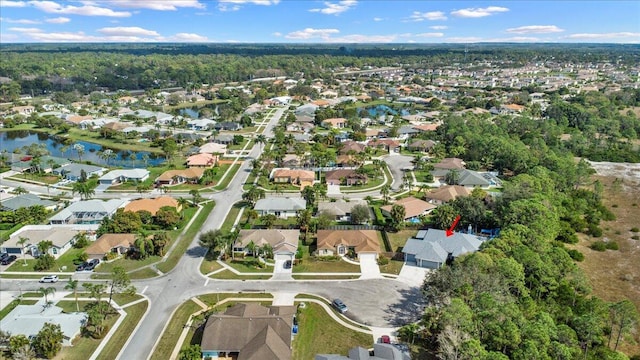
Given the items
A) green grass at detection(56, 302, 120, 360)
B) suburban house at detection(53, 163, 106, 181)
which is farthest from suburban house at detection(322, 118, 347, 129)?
green grass at detection(56, 302, 120, 360)

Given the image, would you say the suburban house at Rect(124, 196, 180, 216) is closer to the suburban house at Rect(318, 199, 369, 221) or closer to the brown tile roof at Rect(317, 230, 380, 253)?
the suburban house at Rect(318, 199, 369, 221)

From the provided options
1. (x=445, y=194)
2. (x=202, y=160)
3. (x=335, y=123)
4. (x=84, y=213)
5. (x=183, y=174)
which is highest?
(x=335, y=123)

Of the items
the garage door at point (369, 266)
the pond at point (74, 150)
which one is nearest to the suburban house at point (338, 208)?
the garage door at point (369, 266)

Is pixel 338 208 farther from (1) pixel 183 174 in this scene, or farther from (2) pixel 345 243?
(1) pixel 183 174

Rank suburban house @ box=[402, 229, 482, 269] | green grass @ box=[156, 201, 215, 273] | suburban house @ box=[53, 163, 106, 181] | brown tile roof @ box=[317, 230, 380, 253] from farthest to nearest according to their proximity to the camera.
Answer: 1. suburban house @ box=[53, 163, 106, 181]
2. brown tile roof @ box=[317, 230, 380, 253]
3. green grass @ box=[156, 201, 215, 273]
4. suburban house @ box=[402, 229, 482, 269]

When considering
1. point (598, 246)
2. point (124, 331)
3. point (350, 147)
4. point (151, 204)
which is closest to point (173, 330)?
point (124, 331)

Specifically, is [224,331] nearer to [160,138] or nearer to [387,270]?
[387,270]
